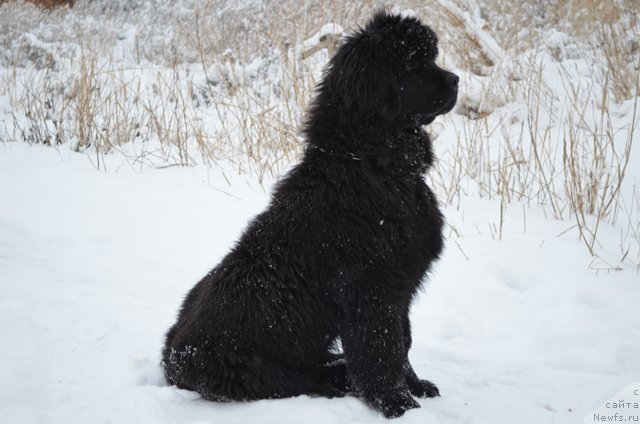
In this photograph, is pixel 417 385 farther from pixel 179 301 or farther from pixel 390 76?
pixel 179 301

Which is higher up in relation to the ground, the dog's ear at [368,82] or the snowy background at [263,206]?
the dog's ear at [368,82]

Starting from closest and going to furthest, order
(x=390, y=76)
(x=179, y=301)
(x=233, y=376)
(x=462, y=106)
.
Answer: (x=233, y=376), (x=390, y=76), (x=179, y=301), (x=462, y=106)

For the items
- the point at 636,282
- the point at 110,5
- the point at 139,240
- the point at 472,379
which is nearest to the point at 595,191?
the point at 636,282

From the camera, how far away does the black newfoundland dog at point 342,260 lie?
7.91ft

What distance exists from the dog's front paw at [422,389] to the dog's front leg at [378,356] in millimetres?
214

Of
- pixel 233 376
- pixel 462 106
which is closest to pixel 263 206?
pixel 233 376

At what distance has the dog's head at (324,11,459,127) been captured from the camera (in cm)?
260

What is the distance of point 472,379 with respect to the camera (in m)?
2.84

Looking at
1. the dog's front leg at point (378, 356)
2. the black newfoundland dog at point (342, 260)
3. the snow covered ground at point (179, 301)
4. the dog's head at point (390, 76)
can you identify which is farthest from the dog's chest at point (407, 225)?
the snow covered ground at point (179, 301)

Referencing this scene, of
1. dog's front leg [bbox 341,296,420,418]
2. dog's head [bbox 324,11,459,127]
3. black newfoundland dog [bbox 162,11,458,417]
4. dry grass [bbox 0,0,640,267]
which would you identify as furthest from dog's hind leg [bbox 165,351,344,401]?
dry grass [bbox 0,0,640,267]

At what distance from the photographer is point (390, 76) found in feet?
8.63

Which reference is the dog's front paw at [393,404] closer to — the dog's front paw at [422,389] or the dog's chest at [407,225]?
the dog's front paw at [422,389]

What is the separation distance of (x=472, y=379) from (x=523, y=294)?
1313 mm

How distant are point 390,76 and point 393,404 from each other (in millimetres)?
1592
